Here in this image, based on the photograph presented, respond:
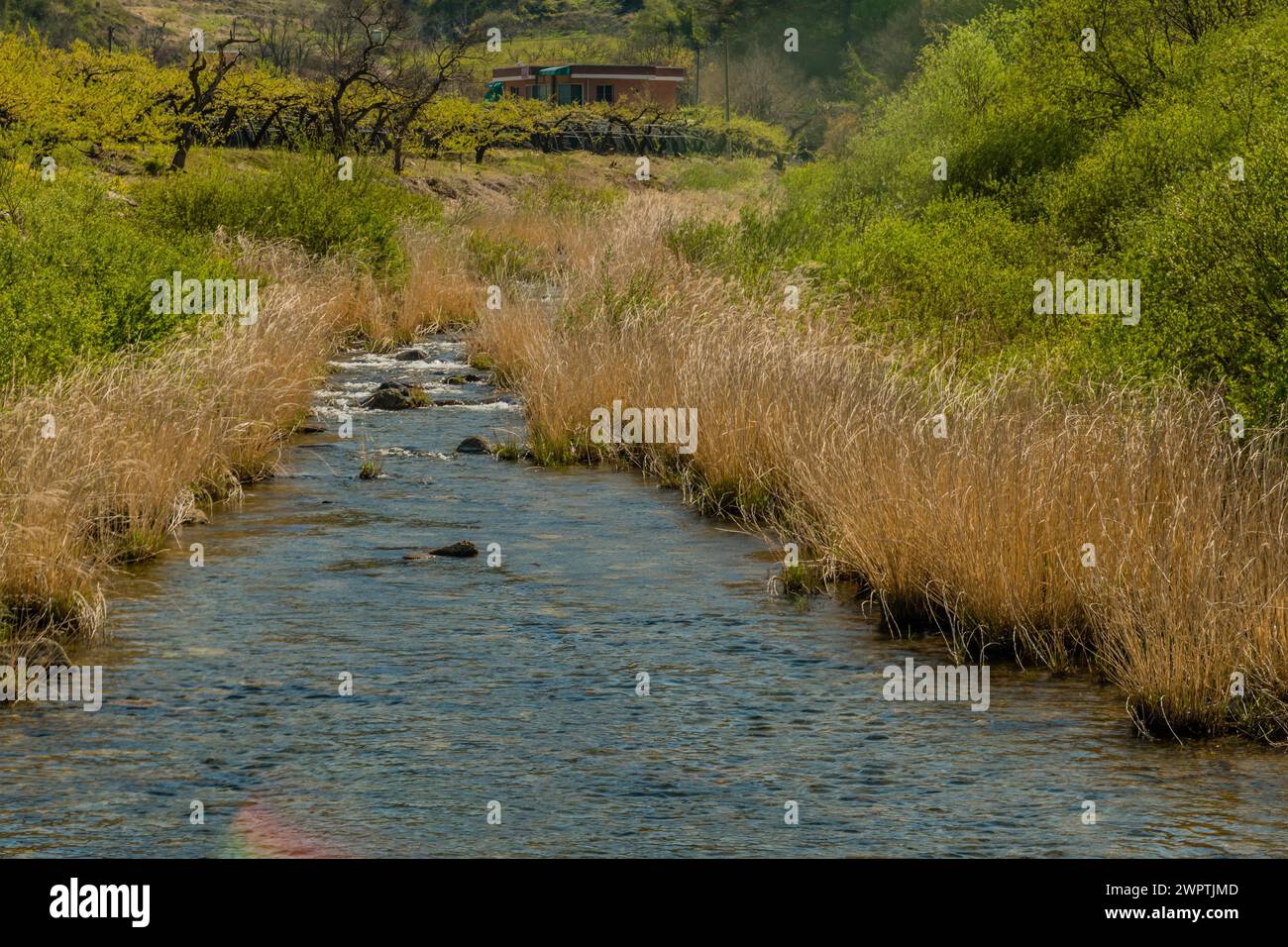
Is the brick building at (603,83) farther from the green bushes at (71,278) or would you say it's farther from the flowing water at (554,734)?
the flowing water at (554,734)

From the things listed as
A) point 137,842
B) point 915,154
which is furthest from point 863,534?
point 915,154

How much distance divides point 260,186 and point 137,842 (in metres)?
22.9

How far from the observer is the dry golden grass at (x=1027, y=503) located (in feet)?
28.9

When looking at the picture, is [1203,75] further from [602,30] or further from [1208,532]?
[602,30]

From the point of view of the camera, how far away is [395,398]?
2114 cm

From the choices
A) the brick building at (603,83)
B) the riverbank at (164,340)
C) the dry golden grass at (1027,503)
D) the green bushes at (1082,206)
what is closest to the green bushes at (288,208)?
the riverbank at (164,340)

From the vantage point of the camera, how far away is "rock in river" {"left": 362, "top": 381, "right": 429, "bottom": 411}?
69.5ft

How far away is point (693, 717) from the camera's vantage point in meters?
9.21

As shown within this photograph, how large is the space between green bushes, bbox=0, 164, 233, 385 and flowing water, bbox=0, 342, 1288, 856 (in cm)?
245

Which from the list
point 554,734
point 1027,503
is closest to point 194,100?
point 1027,503

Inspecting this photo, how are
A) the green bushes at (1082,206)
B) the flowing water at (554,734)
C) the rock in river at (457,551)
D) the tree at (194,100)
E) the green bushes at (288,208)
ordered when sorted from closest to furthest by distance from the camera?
the flowing water at (554,734) < the green bushes at (1082,206) < the rock in river at (457,551) < the green bushes at (288,208) < the tree at (194,100)

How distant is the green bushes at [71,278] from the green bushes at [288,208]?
4382 millimetres

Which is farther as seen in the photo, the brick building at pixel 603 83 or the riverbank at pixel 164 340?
the brick building at pixel 603 83

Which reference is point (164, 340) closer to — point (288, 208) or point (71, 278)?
point (71, 278)
